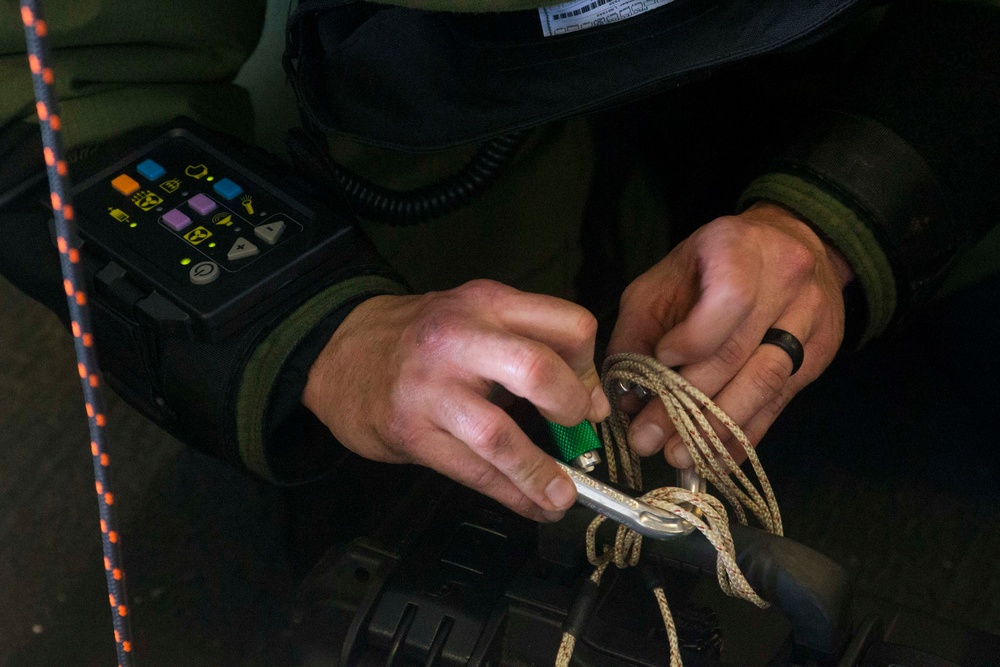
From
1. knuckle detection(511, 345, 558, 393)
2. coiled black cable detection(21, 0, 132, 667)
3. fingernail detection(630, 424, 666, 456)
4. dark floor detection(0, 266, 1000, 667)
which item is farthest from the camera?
dark floor detection(0, 266, 1000, 667)

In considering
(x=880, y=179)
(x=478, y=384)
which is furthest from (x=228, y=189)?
(x=880, y=179)

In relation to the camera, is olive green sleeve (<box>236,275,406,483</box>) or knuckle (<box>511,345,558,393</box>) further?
olive green sleeve (<box>236,275,406,483</box>)

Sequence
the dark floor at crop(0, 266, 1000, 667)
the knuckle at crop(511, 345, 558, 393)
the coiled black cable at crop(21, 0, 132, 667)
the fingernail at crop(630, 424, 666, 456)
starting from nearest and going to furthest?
the coiled black cable at crop(21, 0, 132, 667), the knuckle at crop(511, 345, 558, 393), the fingernail at crop(630, 424, 666, 456), the dark floor at crop(0, 266, 1000, 667)

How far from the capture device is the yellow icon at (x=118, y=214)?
0.65m

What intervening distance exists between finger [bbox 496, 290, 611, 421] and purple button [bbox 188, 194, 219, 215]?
25 cm

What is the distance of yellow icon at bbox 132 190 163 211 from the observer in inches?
25.8

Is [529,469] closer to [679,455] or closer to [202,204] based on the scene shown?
[679,455]

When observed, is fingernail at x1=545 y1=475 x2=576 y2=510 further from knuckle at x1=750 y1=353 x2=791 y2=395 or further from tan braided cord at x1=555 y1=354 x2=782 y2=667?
knuckle at x1=750 y1=353 x2=791 y2=395

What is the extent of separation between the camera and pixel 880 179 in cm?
67

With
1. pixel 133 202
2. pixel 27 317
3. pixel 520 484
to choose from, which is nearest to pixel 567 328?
pixel 520 484

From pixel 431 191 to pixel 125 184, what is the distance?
0.86 feet

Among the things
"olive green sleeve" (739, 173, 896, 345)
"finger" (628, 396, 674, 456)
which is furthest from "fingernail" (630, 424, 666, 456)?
"olive green sleeve" (739, 173, 896, 345)

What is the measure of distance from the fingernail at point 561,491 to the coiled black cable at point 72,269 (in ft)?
0.72

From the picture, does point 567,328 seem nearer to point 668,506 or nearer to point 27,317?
point 668,506
